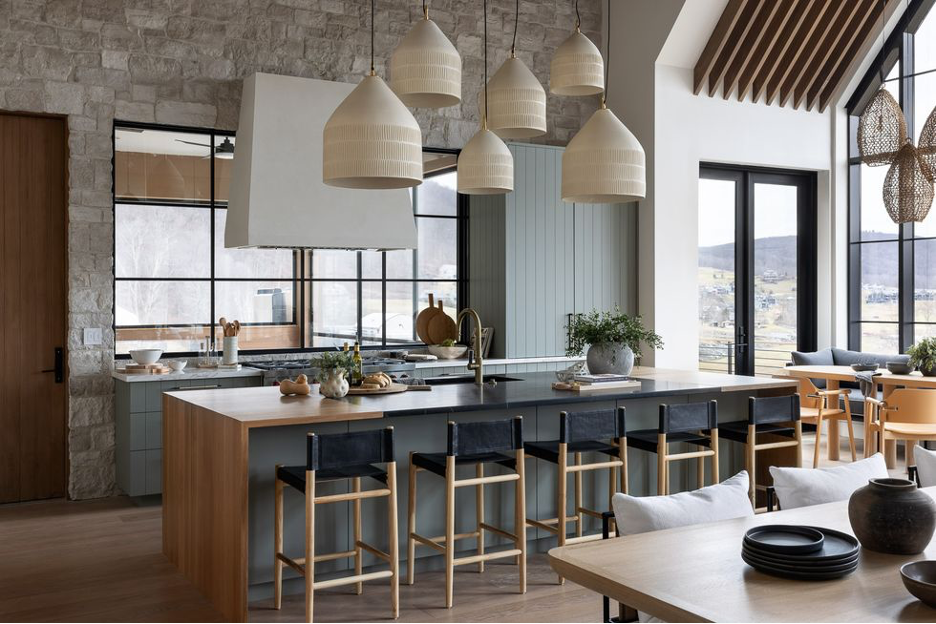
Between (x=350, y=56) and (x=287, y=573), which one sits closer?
(x=287, y=573)

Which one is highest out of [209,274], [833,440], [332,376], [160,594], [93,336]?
[209,274]

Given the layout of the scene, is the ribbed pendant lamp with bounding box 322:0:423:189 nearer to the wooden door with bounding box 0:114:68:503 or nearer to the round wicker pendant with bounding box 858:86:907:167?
the wooden door with bounding box 0:114:68:503

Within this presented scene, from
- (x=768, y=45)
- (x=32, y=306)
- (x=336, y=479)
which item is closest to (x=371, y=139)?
(x=336, y=479)

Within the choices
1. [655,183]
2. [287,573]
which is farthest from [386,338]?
[287,573]

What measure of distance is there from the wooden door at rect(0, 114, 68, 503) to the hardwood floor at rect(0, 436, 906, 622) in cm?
102

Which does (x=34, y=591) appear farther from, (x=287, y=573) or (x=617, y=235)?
(x=617, y=235)

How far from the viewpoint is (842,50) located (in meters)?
8.51

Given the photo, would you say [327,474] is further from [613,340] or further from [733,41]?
[733,41]

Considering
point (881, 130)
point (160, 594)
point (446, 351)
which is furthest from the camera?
point (446, 351)

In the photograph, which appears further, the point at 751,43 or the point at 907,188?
the point at 751,43

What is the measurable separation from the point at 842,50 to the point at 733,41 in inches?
52.5

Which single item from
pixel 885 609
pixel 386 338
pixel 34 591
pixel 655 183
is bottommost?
pixel 34 591

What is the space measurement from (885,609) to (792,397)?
3.14m

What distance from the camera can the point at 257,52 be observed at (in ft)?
22.1
